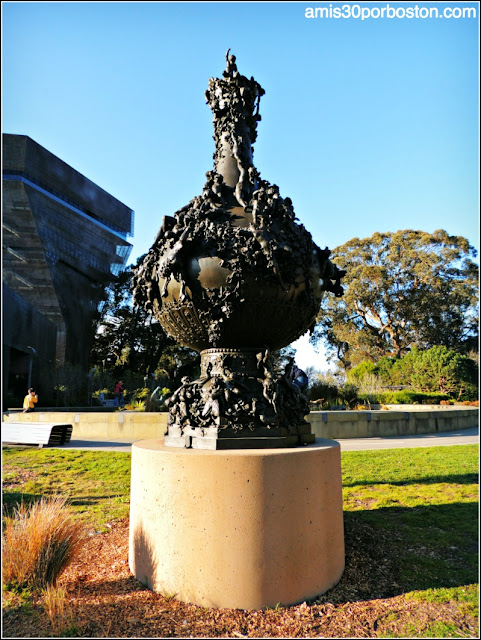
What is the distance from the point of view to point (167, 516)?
3.39 meters

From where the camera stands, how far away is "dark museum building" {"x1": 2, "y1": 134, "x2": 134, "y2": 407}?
28.4 m

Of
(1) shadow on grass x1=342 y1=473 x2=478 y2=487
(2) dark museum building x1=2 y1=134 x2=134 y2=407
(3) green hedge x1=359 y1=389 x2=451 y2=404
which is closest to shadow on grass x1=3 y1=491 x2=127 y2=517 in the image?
(1) shadow on grass x1=342 y1=473 x2=478 y2=487

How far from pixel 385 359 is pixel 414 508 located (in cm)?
2630

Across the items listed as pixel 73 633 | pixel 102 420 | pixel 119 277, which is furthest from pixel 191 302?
pixel 119 277

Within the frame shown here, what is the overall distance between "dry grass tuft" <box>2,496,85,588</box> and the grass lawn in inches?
5.4

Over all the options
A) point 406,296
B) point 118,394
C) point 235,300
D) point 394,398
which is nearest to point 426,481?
point 235,300

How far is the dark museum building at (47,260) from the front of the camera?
28438 millimetres

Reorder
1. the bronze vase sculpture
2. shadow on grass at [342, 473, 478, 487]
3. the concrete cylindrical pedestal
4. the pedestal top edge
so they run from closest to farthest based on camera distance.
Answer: the concrete cylindrical pedestal
the pedestal top edge
the bronze vase sculpture
shadow on grass at [342, 473, 478, 487]

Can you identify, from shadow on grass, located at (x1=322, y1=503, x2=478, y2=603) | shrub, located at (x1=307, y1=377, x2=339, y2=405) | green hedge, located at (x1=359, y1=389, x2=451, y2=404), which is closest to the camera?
shadow on grass, located at (x1=322, y1=503, x2=478, y2=603)

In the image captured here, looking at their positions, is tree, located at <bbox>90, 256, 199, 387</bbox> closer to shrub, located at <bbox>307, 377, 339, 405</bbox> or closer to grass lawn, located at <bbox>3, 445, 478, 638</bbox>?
shrub, located at <bbox>307, 377, 339, 405</bbox>

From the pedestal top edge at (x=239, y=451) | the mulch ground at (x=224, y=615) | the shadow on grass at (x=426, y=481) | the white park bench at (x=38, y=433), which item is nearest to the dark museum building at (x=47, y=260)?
the white park bench at (x=38, y=433)

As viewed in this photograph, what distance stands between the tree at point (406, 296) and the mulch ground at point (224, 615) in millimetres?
32799

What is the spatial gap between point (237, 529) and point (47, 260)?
3281cm

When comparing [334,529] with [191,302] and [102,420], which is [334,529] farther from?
[102,420]
